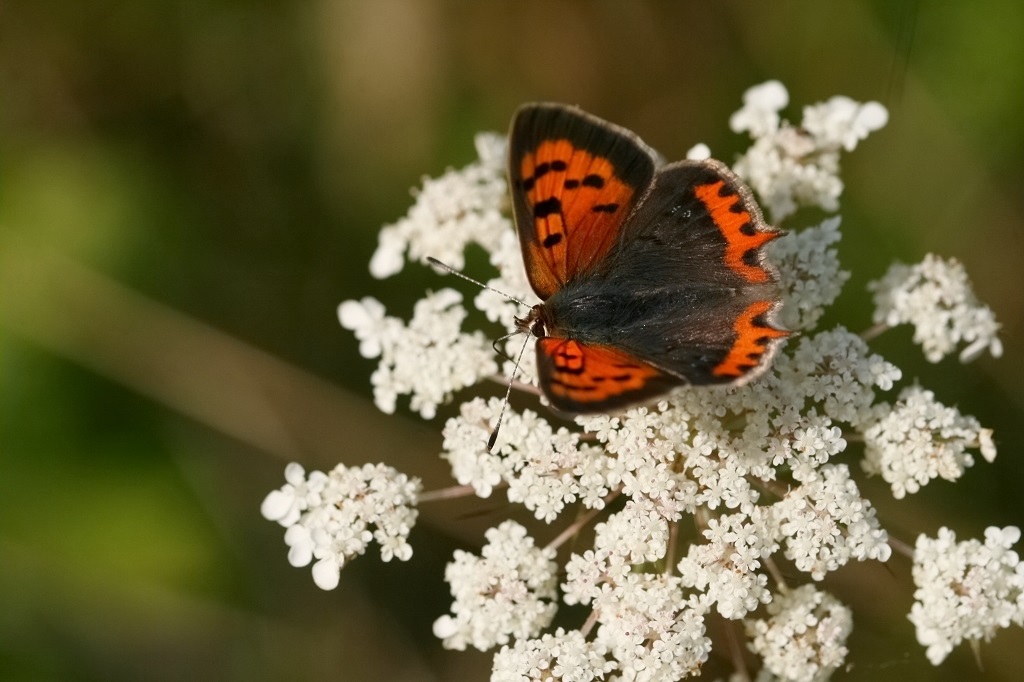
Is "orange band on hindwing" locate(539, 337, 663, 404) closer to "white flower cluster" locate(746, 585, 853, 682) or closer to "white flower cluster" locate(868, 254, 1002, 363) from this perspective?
"white flower cluster" locate(746, 585, 853, 682)

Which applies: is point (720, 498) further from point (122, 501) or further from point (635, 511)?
point (122, 501)

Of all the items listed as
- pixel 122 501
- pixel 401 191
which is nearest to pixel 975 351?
pixel 401 191

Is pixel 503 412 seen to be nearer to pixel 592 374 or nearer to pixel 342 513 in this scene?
pixel 342 513

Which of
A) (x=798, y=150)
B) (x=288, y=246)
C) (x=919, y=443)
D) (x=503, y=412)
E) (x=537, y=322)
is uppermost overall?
(x=288, y=246)

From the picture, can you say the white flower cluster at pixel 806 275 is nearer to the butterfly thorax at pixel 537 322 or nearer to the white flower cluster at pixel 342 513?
the butterfly thorax at pixel 537 322

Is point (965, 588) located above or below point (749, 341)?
below

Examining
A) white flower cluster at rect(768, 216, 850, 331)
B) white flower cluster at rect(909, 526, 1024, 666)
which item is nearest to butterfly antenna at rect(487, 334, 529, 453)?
white flower cluster at rect(768, 216, 850, 331)

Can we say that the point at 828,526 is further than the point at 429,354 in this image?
No

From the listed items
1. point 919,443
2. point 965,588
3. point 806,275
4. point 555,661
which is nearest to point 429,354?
point 555,661
